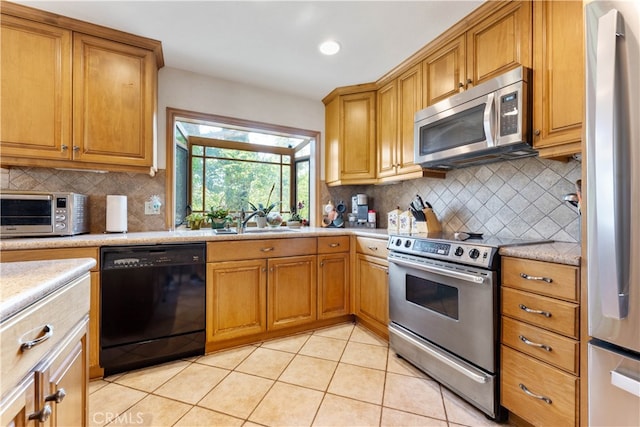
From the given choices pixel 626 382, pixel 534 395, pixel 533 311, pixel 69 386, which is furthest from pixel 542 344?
pixel 69 386

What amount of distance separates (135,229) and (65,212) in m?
0.57

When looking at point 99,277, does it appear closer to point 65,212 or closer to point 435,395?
point 65,212

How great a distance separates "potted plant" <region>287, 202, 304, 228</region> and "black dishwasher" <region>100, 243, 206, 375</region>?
1.21 metres

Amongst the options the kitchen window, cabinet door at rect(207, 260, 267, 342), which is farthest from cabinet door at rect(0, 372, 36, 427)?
the kitchen window

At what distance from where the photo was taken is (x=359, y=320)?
8.82 ft

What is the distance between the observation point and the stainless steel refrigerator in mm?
870

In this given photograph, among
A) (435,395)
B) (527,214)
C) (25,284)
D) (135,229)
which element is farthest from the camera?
(135,229)

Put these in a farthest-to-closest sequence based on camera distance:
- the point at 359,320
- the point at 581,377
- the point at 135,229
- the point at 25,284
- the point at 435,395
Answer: the point at 359,320, the point at 135,229, the point at 435,395, the point at 581,377, the point at 25,284

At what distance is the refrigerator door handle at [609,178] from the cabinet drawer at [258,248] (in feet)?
6.06

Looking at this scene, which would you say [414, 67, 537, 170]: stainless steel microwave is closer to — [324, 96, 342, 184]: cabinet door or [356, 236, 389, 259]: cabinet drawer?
[356, 236, 389, 259]: cabinet drawer

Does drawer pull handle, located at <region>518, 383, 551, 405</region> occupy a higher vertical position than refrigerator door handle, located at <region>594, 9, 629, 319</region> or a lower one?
lower

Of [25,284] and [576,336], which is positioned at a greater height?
[25,284]

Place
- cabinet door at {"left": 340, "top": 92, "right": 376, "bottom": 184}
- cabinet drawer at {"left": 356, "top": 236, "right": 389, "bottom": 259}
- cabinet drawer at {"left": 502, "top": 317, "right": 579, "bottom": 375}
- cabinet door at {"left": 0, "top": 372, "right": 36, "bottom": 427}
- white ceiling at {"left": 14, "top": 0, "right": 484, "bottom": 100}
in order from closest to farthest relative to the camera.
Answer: cabinet door at {"left": 0, "top": 372, "right": 36, "bottom": 427}, cabinet drawer at {"left": 502, "top": 317, "right": 579, "bottom": 375}, white ceiling at {"left": 14, "top": 0, "right": 484, "bottom": 100}, cabinet drawer at {"left": 356, "top": 236, "right": 389, "bottom": 259}, cabinet door at {"left": 340, "top": 92, "right": 376, "bottom": 184}

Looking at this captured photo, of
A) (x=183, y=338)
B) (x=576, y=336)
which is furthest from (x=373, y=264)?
(x=183, y=338)
